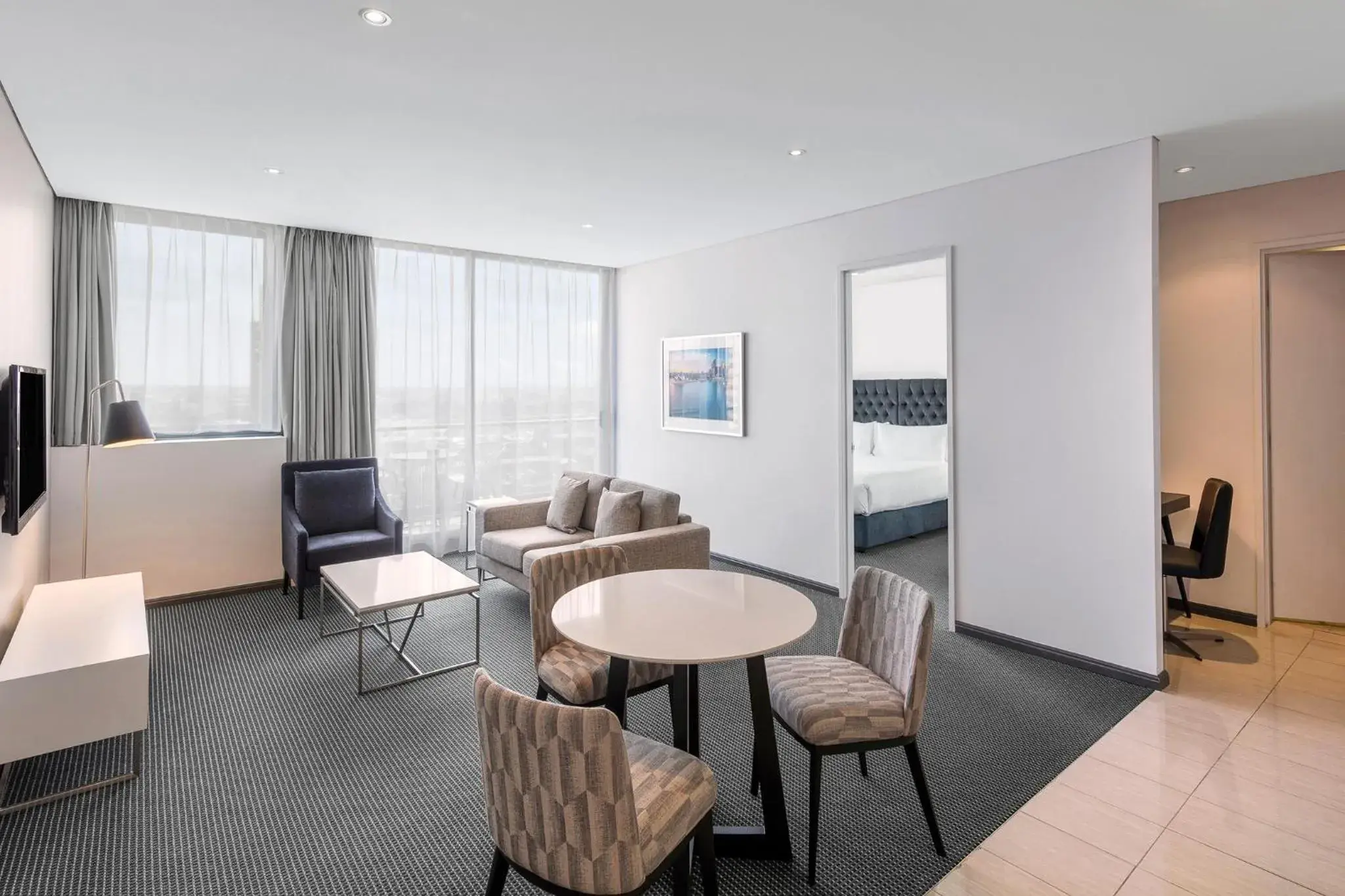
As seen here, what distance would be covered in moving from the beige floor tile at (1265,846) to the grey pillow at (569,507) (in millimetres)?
3501

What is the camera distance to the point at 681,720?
83.9 inches

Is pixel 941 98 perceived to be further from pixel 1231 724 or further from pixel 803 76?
pixel 1231 724

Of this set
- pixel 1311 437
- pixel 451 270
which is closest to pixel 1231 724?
pixel 1311 437

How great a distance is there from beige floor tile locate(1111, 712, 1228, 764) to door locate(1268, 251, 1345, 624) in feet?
6.42

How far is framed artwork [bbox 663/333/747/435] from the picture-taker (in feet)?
17.5

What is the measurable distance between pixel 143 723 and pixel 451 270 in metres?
4.13

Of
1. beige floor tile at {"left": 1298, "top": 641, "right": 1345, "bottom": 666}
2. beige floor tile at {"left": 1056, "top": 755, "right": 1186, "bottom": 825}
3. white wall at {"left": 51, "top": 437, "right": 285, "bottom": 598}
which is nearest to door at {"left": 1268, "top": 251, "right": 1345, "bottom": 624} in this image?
beige floor tile at {"left": 1298, "top": 641, "right": 1345, "bottom": 666}

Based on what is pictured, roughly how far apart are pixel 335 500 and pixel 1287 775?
5144 millimetres

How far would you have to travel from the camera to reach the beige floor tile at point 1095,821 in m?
2.13

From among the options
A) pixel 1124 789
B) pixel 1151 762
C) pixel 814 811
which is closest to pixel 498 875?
pixel 814 811

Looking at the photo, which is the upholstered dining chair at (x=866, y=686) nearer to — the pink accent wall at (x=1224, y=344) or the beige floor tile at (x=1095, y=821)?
the beige floor tile at (x=1095, y=821)

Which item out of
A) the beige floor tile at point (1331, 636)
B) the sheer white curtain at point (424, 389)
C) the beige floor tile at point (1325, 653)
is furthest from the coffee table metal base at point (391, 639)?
the beige floor tile at point (1331, 636)

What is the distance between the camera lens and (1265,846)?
212 centimetres

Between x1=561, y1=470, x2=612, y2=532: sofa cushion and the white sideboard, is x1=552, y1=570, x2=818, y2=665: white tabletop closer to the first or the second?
the white sideboard
